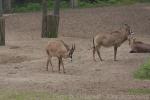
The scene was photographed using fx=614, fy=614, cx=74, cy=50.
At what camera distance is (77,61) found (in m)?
18.5

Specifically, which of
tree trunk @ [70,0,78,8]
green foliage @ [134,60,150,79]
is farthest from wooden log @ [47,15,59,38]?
tree trunk @ [70,0,78,8]

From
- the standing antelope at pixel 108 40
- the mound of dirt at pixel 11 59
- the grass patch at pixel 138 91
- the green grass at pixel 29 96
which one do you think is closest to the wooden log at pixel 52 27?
the mound of dirt at pixel 11 59

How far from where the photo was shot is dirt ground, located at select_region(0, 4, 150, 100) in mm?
13398

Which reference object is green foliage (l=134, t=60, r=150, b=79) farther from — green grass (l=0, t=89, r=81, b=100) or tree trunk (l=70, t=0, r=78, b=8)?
tree trunk (l=70, t=0, r=78, b=8)

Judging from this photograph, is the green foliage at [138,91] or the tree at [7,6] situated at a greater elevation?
the tree at [7,6]

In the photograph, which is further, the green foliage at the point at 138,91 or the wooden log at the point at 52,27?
the wooden log at the point at 52,27

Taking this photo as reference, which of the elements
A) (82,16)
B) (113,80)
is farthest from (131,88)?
(82,16)

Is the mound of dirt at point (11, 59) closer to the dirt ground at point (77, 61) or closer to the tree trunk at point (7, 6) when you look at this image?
the dirt ground at point (77, 61)

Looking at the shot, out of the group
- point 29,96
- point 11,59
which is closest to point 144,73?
point 29,96

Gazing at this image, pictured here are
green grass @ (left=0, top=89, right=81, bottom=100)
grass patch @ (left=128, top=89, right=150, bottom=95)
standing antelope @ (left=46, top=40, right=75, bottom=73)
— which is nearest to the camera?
green grass @ (left=0, top=89, right=81, bottom=100)

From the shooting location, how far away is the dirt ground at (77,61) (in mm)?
13398

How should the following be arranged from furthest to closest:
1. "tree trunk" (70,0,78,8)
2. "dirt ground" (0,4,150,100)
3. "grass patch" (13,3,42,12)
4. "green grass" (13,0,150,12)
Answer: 1. "tree trunk" (70,0,78,8)
2. "green grass" (13,0,150,12)
3. "grass patch" (13,3,42,12)
4. "dirt ground" (0,4,150,100)

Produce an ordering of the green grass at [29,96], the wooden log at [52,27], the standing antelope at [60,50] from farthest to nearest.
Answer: the wooden log at [52,27] < the standing antelope at [60,50] < the green grass at [29,96]

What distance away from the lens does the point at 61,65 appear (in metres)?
17.4
